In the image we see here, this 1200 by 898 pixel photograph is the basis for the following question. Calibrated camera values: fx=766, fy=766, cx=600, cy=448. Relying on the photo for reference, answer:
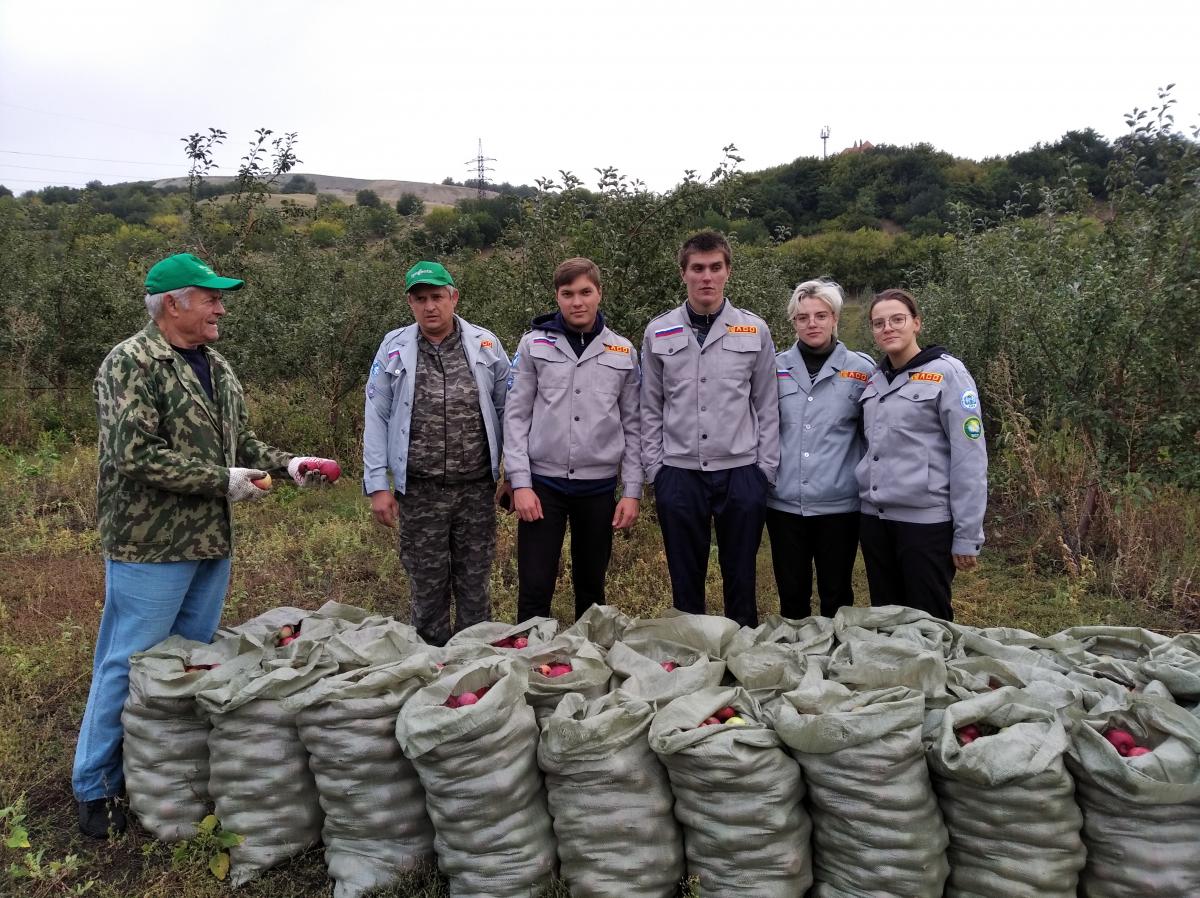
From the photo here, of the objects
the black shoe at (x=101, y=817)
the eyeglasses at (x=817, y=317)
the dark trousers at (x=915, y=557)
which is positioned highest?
the eyeglasses at (x=817, y=317)

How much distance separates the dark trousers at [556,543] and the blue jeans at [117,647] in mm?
Result: 1335

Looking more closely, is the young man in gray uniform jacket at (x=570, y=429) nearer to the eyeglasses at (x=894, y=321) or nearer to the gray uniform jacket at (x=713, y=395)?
the gray uniform jacket at (x=713, y=395)

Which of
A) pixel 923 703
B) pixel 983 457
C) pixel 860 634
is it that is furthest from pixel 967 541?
pixel 923 703

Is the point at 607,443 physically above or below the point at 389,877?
above

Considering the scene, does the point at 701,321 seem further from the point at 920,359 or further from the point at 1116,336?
the point at 1116,336

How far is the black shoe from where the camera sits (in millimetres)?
2662

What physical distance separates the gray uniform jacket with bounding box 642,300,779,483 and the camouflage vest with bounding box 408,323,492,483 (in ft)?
2.52

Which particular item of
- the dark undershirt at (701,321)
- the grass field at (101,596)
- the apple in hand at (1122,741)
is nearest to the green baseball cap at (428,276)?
the dark undershirt at (701,321)

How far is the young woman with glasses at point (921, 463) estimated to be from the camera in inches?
116

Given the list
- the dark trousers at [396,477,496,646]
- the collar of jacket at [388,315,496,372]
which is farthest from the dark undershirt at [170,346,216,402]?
the dark trousers at [396,477,496,646]

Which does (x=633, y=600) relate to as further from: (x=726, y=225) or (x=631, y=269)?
(x=726, y=225)

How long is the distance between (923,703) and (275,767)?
1998mm

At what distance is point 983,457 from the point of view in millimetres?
2934

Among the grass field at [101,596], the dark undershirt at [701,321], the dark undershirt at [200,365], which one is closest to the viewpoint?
the grass field at [101,596]
